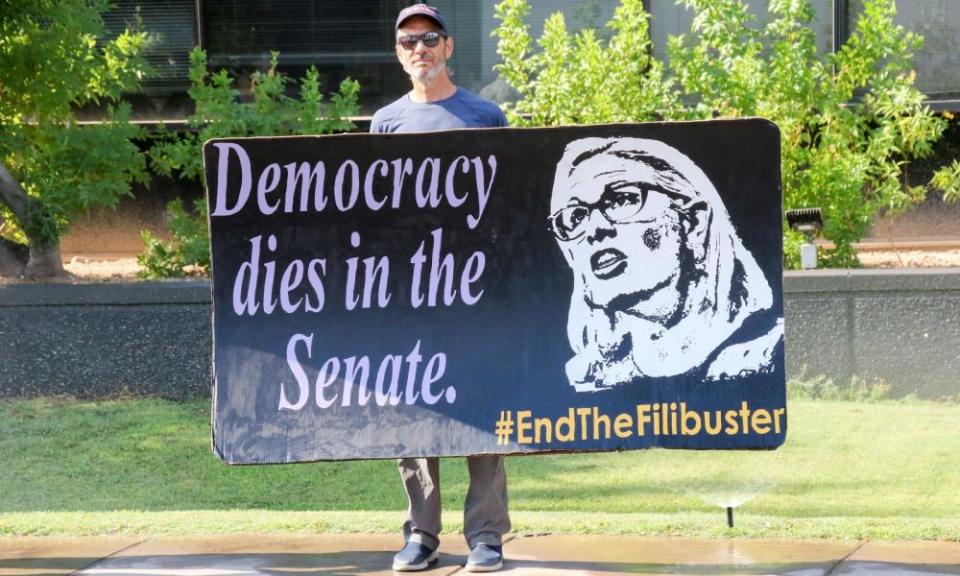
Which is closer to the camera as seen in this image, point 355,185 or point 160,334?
point 355,185

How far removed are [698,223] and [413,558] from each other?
5.21 ft

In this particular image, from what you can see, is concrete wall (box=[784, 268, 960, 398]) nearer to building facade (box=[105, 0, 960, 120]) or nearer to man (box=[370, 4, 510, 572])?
building facade (box=[105, 0, 960, 120])

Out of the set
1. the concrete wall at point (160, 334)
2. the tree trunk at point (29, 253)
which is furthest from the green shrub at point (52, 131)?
the concrete wall at point (160, 334)

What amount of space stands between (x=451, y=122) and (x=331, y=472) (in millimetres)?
2697

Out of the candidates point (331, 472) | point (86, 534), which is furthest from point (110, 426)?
point (86, 534)

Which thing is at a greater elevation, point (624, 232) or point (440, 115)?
point (440, 115)

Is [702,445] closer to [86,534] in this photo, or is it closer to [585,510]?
[585,510]

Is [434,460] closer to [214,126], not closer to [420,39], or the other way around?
[420,39]

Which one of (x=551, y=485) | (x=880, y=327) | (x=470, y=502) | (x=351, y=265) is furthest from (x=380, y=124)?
(x=880, y=327)

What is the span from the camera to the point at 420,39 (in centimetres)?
519

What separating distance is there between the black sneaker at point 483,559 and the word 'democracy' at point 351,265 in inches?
22.1

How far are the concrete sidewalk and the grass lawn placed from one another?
6.4 inches

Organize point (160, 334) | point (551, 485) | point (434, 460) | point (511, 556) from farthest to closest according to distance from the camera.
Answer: point (160, 334), point (551, 485), point (511, 556), point (434, 460)

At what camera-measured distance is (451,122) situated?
5270 millimetres
